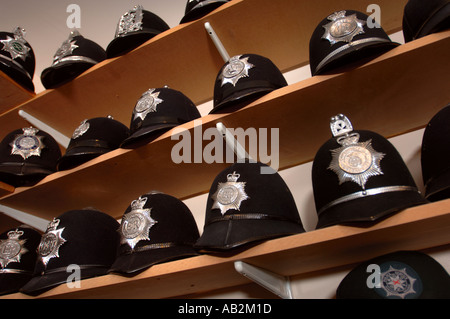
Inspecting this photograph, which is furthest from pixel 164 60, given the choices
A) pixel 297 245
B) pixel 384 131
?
pixel 297 245

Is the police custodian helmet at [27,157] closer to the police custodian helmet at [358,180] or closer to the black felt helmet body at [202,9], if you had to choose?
the black felt helmet body at [202,9]

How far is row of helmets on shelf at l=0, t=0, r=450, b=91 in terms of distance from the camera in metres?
0.97

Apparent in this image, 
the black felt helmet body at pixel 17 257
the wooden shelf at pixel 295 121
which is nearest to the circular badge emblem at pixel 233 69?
the wooden shelf at pixel 295 121

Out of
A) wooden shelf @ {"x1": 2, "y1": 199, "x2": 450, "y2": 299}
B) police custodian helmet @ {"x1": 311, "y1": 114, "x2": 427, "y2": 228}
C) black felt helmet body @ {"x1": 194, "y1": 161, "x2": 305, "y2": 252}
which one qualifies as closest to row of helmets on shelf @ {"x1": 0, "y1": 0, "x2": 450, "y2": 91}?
police custodian helmet @ {"x1": 311, "y1": 114, "x2": 427, "y2": 228}

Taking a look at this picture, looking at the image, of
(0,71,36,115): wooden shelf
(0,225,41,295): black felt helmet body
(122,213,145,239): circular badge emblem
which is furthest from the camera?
(0,71,36,115): wooden shelf

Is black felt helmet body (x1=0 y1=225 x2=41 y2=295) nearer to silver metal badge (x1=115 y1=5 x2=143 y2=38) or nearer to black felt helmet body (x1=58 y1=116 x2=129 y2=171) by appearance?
black felt helmet body (x1=58 y1=116 x2=129 y2=171)

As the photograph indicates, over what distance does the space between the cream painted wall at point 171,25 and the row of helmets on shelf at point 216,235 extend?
9.4 inches

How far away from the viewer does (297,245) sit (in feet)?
2.60

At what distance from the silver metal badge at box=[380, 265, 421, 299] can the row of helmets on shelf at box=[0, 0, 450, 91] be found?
0.56 m

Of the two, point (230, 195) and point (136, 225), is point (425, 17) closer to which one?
point (230, 195)

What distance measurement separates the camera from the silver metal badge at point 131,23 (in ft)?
4.95
